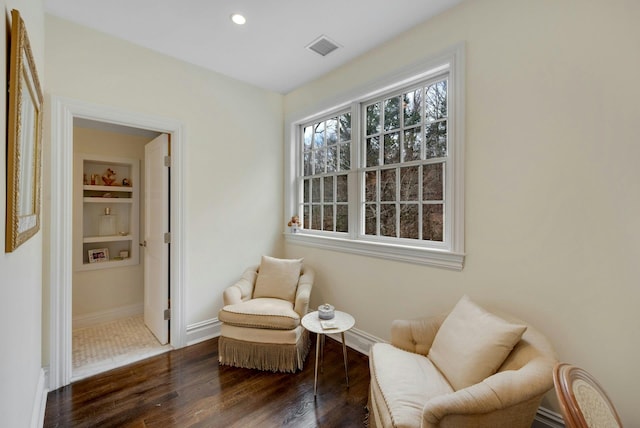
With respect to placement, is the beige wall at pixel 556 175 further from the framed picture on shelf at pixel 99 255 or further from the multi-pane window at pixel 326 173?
the framed picture on shelf at pixel 99 255

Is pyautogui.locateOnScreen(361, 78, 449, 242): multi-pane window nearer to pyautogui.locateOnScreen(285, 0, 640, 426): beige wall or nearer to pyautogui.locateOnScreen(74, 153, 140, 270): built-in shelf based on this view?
pyautogui.locateOnScreen(285, 0, 640, 426): beige wall

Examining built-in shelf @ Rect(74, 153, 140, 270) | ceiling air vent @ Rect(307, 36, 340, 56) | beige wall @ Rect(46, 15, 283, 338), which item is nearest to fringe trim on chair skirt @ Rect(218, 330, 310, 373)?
beige wall @ Rect(46, 15, 283, 338)

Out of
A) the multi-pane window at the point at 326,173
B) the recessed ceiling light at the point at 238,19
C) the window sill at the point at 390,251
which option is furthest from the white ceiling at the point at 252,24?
the window sill at the point at 390,251

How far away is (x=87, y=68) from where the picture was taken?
2260mm

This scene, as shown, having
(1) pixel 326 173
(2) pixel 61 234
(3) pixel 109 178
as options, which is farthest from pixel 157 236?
(1) pixel 326 173

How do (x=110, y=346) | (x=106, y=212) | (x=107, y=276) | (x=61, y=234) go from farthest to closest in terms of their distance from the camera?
(x=106, y=212) < (x=107, y=276) < (x=110, y=346) < (x=61, y=234)

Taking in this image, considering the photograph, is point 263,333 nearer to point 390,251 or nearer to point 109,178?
point 390,251

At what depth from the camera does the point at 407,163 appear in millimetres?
2389

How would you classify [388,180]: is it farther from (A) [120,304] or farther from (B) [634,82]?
(A) [120,304]

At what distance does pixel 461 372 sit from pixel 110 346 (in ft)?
10.1

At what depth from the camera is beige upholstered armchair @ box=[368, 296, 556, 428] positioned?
1.15 m

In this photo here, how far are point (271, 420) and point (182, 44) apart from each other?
3011 mm

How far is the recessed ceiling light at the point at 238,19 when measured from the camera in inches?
83.4

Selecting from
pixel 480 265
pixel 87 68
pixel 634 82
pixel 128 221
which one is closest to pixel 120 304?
pixel 128 221
